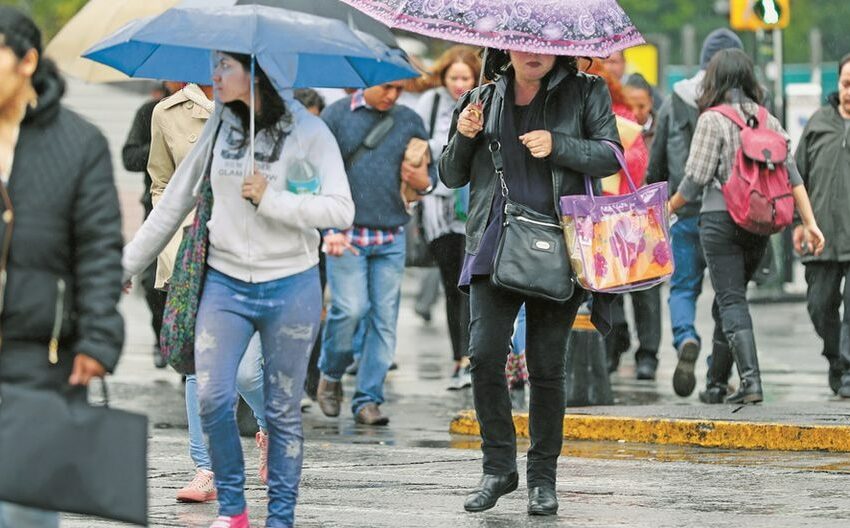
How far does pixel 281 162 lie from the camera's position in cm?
668

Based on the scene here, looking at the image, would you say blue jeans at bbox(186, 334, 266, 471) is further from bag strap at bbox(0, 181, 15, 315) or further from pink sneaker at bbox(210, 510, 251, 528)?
bag strap at bbox(0, 181, 15, 315)

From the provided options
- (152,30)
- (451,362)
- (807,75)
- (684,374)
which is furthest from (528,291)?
(807,75)

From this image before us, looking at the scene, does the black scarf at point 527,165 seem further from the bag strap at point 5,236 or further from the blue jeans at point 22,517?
the blue jeans at point 22,517

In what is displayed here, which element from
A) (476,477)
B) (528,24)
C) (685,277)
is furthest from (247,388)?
(685,277)

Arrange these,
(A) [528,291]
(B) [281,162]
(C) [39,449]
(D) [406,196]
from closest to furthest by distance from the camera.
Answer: (C) [39,449], (B) [281,162], (A) [528,291], (D) [406,196]

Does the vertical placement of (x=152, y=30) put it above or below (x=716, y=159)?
above

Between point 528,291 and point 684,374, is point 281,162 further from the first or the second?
point 684,374

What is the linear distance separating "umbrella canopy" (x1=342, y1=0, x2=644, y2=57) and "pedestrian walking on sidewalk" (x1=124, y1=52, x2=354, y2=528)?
2.93 feet

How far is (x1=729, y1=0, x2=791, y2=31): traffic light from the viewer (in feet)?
63.5

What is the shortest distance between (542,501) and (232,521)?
4.40ft

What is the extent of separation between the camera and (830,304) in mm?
12016

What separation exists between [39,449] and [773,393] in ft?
27.5

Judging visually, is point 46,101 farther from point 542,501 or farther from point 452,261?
point 452,261

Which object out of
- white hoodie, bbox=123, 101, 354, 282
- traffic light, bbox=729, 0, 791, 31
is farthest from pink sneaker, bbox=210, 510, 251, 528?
traffic light, bbox=729, 0, 791, 31
